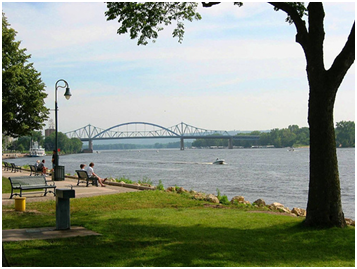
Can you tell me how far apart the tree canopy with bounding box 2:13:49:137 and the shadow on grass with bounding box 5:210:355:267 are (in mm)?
17191

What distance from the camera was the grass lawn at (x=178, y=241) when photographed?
665cm

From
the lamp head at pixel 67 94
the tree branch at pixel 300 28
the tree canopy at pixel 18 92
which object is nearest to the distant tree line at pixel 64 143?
the tree canopy at pixel 18 92

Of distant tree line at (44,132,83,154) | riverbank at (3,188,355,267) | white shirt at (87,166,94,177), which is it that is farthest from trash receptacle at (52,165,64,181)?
distant tree line at (44,132,83,154)

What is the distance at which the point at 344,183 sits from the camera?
36.6m

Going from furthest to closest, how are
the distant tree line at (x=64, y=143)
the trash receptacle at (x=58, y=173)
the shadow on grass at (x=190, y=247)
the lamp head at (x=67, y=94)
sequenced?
the distant tree line at (x=64, y=143)
the lamp head at (x=67, y=94)
the trash receptacle at (x=58, y=173)
the shadow on grass at (x=190, y=247)

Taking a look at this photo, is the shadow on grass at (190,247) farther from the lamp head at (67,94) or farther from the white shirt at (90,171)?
the lamp head at (67,94)

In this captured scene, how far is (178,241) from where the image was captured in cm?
802

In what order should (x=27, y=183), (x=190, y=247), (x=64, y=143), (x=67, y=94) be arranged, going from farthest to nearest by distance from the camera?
1. (x=64, y=143)
2. (x=67, y=94)
3. (x=27, y=183)
4. (x=190, y=247)

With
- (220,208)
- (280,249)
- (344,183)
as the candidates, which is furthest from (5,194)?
(344,183)

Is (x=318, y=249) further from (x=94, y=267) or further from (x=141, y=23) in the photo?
(x=141, y=23)

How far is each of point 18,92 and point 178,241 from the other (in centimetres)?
1999

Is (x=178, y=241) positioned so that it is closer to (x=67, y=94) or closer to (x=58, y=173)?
(x=58, y=173)

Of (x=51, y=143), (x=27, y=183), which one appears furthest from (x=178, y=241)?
(x=51, y=143)

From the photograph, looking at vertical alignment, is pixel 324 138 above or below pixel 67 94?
below
